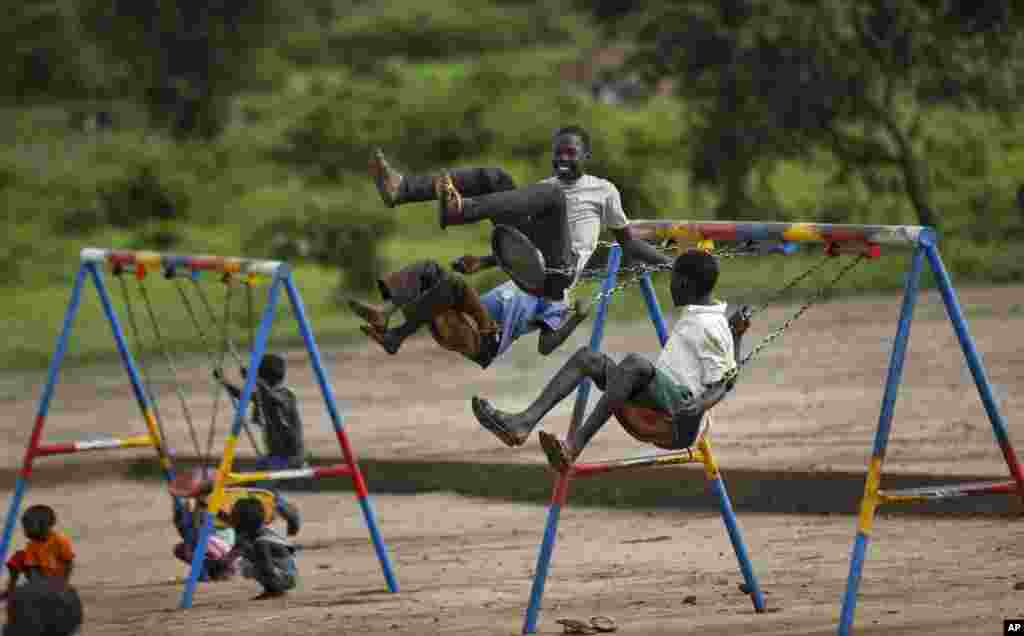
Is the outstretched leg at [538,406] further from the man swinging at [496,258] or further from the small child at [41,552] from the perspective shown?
the small child at [41,552]

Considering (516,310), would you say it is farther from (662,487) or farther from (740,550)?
(662,487)

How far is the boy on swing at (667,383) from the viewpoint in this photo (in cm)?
809

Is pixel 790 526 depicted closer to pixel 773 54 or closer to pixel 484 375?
pixel 484 375

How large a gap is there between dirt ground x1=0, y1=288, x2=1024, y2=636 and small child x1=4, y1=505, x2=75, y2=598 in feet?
1.25

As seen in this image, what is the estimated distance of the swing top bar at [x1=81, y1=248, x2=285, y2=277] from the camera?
33.5ft

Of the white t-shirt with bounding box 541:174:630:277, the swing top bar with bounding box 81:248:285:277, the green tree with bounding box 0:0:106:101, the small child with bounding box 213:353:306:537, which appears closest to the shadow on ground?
the small child with bounding box 213:353:306:537

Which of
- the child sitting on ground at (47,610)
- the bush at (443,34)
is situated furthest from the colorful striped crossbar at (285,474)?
the bush at (443,34)

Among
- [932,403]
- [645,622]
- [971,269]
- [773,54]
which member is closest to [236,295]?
[773,54]

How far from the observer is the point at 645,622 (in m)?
9.17

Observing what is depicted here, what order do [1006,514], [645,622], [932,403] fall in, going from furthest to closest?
[932,403] → [1006,514] → [645,622]

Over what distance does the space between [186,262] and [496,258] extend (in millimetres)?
2866

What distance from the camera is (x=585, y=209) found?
335 inches

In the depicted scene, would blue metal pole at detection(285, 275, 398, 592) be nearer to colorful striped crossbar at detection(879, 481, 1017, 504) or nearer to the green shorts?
the green shorts

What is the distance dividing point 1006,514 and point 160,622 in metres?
4.63
